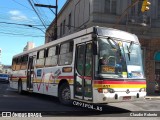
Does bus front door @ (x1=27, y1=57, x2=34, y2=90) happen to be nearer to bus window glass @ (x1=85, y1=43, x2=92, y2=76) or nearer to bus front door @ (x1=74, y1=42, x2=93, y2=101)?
bus front door @ (x1=74, y1=42, x2=93, y2=101)

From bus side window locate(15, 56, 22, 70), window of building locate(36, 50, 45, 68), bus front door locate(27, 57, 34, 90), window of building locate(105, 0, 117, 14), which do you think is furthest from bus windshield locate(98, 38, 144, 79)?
window of building locate(105, 0, 117, 14)

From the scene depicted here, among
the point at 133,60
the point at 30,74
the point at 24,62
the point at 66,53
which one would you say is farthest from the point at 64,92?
the point at 24,62

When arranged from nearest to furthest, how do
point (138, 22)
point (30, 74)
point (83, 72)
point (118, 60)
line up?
point (118, 60), point (83, 72), point (30, 74), point (138, 22)

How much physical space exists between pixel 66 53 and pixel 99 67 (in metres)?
3.06

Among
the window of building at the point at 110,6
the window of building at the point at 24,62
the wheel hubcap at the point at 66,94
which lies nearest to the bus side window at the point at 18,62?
the window of building at the point at 24,62

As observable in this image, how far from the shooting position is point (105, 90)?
1196 cm

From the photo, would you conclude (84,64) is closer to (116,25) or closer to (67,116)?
(67,116)

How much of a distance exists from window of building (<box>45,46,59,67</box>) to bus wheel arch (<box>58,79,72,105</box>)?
4.51ft

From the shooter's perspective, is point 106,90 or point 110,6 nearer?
point 106,90

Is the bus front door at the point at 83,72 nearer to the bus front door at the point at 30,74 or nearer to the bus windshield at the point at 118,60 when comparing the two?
the bus windshield at the point at 118,60

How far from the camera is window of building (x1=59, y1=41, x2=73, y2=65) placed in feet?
47.4

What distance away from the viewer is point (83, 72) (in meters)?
13.1

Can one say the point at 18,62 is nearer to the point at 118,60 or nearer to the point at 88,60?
the point at 88,60

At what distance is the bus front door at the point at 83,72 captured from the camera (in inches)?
496
